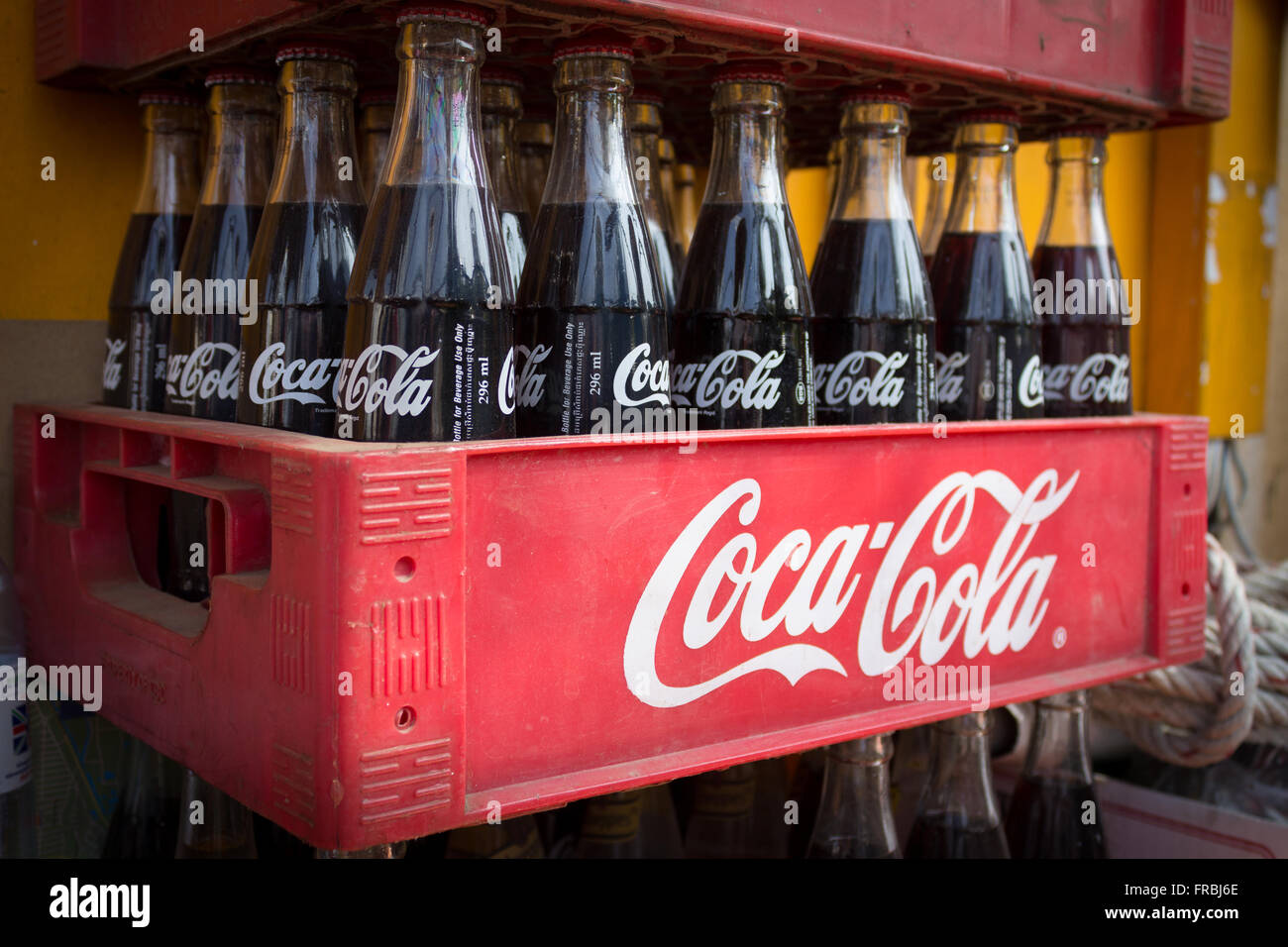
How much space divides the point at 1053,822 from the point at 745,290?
1.07 meters

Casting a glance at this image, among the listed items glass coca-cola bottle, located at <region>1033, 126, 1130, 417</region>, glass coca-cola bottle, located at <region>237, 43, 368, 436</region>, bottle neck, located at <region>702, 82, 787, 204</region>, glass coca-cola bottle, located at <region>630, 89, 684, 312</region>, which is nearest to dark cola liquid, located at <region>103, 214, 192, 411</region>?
glass coca-cola bottle, located at <region>237, 43, 368, 436</region>

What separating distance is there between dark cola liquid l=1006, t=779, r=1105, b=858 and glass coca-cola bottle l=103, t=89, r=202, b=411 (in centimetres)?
142

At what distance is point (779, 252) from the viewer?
124cm

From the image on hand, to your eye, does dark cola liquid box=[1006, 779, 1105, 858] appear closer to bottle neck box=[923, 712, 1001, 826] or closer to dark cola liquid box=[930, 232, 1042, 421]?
bottle neck box=[923, 712, 1001, 826]

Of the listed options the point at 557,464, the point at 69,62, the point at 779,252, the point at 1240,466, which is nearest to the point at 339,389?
the point at 557,464

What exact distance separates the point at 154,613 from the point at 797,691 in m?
0.68

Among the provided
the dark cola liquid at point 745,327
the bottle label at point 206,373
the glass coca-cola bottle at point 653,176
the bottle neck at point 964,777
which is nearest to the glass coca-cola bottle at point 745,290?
the dark cola liquid at point 745,327

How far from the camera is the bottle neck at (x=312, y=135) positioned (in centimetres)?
A: 118

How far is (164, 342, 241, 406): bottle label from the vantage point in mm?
1257

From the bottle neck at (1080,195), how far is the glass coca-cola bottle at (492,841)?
1.15 m

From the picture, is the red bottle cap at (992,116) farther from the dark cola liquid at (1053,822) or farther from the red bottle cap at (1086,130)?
the dark cola liquid at (1053,822)

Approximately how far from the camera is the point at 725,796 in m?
1.80

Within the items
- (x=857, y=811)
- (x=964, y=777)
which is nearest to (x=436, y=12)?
(x=857, y=811)
